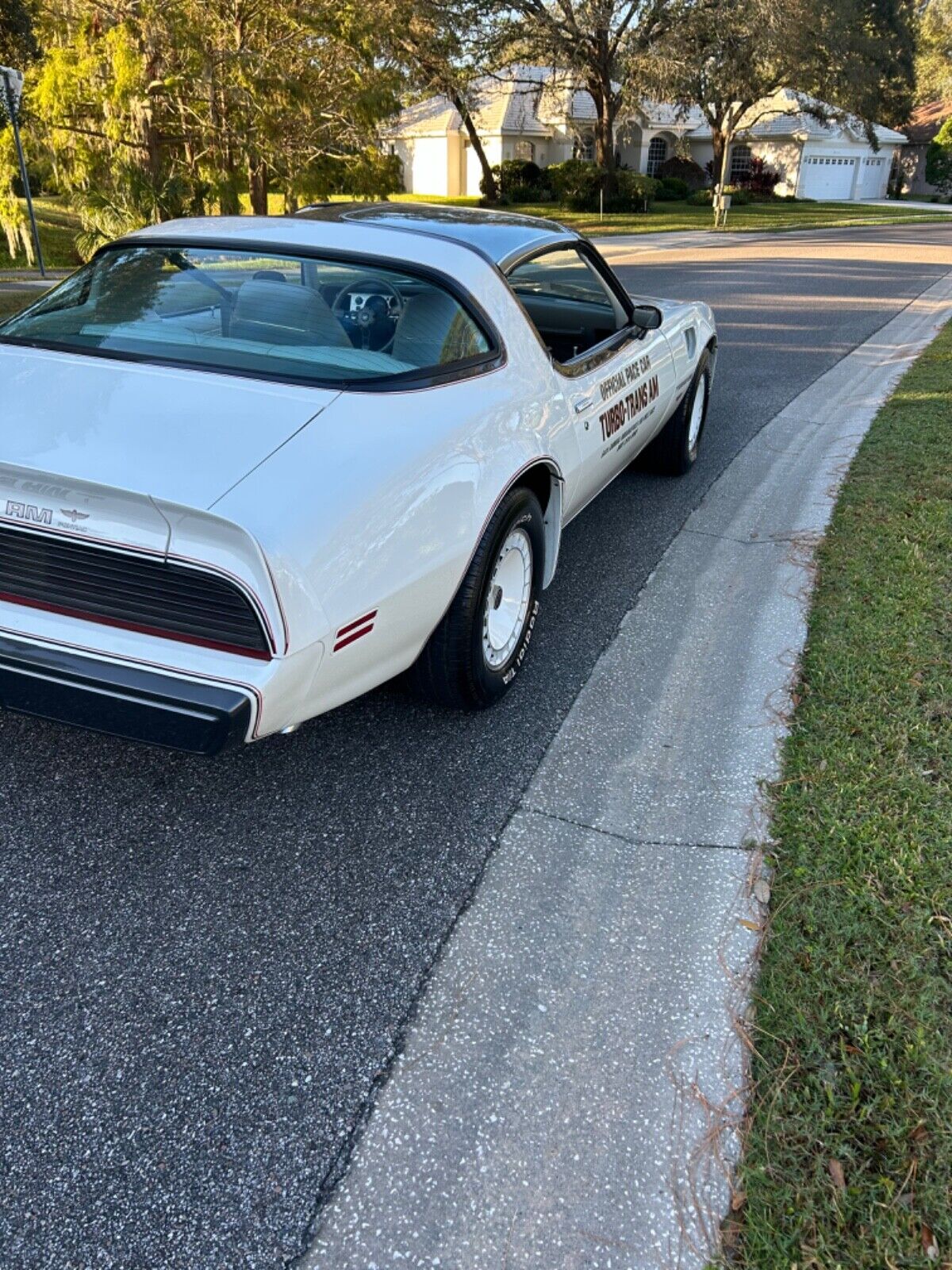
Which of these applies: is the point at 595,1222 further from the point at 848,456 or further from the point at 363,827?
the point at 848,456

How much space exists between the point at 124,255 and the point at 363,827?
2.36 meters

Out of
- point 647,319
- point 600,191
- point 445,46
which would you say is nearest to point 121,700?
point 647,319

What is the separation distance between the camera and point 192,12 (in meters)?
14.3

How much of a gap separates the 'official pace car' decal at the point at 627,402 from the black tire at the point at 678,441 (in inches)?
27.3

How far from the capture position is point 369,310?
10.8 ft

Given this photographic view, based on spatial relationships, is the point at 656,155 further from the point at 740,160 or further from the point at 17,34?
the point at 17,34

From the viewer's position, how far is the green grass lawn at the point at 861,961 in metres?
1.77

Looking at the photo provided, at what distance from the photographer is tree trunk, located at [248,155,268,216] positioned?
15.9 m

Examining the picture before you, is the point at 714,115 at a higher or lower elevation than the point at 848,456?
higher

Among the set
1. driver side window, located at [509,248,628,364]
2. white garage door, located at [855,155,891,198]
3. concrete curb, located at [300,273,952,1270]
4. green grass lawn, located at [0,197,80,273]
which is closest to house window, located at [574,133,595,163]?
white garage door, located at [855,155,891,198]

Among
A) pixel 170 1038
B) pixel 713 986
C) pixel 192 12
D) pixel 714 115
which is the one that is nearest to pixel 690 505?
pixel 713 986

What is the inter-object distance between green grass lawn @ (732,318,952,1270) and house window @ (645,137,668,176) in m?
48.6

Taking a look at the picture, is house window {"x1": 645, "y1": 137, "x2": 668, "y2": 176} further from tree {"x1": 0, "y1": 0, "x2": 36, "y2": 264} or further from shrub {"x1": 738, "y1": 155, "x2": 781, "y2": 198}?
tree {"x1": 0, "y1": 0, "x2": 36, "y2": 264}

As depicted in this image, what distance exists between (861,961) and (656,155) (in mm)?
51398
